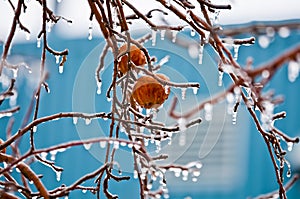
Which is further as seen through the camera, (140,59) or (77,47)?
(77,47)

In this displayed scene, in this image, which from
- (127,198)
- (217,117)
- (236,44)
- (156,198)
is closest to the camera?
(236,44)

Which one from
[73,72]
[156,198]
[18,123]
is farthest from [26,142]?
[156,198]

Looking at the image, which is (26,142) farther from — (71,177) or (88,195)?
(88,195)

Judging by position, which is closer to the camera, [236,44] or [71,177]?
[236,44]

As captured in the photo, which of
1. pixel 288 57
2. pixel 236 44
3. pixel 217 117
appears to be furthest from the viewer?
pixel 217 117

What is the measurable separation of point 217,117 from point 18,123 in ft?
3.71

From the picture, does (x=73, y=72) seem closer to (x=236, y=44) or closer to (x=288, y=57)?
(x=236, y=44)

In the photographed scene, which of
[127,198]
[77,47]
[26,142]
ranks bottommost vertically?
[127,198]

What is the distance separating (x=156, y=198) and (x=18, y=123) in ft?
8.80

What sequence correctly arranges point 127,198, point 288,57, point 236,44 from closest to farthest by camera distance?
point 288,57
point 236,44
point 127,198

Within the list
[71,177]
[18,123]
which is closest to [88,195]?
[71,177]

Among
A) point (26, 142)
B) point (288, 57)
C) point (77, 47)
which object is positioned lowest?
point (26, 142)

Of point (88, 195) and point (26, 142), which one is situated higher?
point (26, 142)

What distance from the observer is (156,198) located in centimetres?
94
